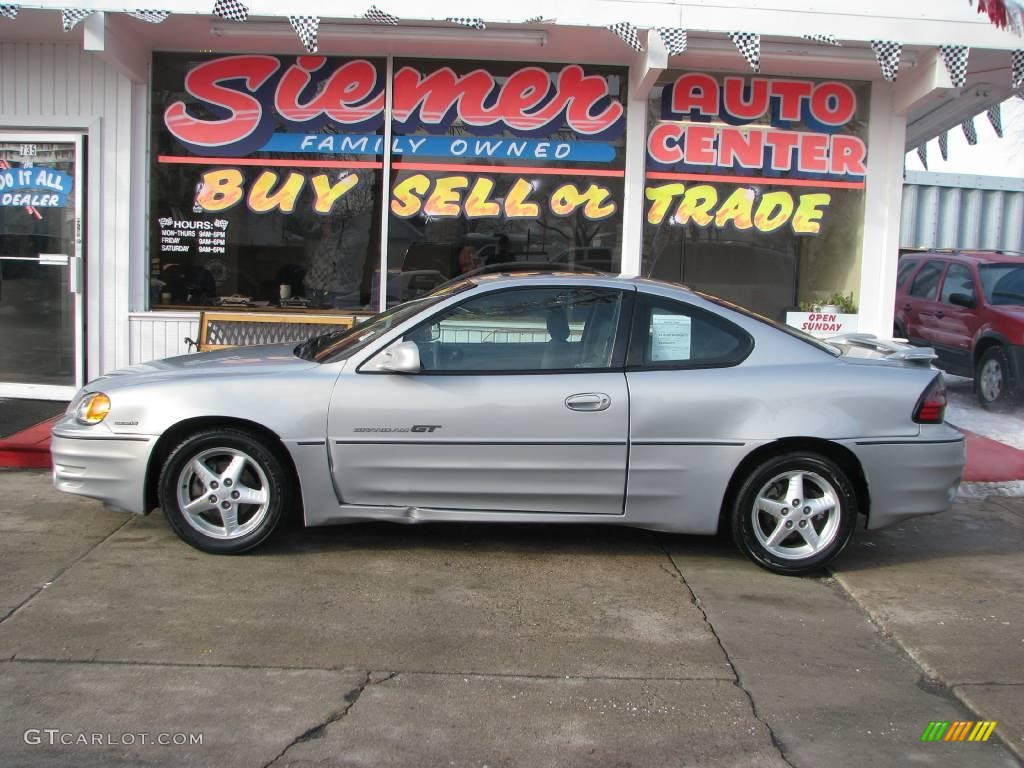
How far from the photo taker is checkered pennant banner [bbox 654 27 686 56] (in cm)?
810

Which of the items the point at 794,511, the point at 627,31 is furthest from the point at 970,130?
the point at 794,511

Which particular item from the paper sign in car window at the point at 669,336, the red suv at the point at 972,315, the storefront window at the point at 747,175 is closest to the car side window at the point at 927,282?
the red suv at the point at 972,315

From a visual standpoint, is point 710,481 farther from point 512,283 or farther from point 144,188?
point 144,188

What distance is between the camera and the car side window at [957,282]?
11.4 m

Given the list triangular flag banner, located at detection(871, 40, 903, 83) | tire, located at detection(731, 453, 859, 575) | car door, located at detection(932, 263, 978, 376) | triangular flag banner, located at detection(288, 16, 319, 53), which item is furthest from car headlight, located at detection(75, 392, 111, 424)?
car door, located at detection(932, 263, 978, 376)

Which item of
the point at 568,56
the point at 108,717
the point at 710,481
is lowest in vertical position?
the point at 108,717

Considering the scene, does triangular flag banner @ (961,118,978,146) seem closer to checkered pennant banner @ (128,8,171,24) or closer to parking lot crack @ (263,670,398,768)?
checkered pennant banner @ (128,8,171,24)

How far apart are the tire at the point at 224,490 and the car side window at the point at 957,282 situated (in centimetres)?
897

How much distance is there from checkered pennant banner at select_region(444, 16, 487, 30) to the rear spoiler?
152 inches

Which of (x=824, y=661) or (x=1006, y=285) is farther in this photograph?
(x=1006, y=285)

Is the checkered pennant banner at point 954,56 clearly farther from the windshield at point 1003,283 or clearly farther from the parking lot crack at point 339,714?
the parking lot crack at point 339,714

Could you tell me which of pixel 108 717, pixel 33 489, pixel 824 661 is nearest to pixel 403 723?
pixel 108 717

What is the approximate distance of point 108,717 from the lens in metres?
3.61

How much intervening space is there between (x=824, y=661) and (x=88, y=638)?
A: 317 centimetres
